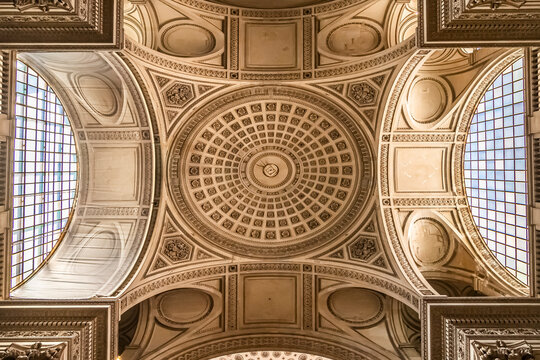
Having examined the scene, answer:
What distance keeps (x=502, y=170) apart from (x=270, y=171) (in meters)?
10.2

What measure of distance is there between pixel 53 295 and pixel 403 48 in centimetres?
1717

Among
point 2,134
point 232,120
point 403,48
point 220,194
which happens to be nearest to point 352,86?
point 403,48

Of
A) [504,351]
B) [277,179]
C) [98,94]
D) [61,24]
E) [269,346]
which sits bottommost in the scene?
[269,346]

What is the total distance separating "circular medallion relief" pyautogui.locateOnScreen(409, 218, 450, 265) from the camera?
1889 cm

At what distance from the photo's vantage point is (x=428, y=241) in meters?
19.1

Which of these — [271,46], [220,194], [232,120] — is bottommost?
[220,194]

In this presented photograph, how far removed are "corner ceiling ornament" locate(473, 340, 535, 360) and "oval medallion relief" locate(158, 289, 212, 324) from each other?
1221 cm

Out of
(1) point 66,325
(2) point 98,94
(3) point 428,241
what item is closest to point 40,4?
(2) point 98,94

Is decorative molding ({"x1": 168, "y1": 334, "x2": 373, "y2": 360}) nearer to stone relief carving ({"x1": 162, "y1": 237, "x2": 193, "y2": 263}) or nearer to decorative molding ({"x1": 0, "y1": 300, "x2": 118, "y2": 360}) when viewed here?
stone relief carving ({"x1": 162, "y1": 237, "x2": 193, "y2": 263})

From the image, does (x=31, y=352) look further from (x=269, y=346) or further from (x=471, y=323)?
(x=471, y=323)

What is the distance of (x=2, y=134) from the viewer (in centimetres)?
1145

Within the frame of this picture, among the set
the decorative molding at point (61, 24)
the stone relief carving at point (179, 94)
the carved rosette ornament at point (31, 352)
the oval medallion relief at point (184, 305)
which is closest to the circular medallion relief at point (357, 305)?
the oval medallion relief at point (184, 305)

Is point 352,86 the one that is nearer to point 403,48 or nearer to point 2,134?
point 403,48

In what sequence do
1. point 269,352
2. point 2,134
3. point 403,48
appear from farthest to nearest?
point 269,352, point 403,48, point 2,134
